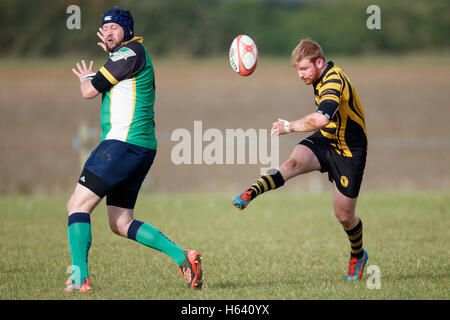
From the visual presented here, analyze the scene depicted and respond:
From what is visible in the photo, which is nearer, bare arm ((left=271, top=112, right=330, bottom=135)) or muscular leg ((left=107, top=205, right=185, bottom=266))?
bare arm ((left=271, top=112, right=330, bottom=135))

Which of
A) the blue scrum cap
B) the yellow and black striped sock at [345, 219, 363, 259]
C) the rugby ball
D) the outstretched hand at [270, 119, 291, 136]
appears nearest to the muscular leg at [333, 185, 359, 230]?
the yellow and black striped sock at [345, 219, 363, 259]

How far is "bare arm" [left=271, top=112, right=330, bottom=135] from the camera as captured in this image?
637 cm

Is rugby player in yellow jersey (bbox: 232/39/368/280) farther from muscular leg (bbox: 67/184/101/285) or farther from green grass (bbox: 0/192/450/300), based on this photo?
muscular leg (bbox: 67/184/101/285)

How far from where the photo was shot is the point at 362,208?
45.5ft

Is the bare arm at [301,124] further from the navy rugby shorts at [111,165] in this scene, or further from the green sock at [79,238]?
the green sock at [79,238]

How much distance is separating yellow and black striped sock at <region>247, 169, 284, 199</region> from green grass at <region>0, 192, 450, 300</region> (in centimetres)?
95

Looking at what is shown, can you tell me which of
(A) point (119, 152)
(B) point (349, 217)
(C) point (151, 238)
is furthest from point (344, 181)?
(A) point (119, 152)

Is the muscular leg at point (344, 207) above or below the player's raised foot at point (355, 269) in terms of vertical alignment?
above

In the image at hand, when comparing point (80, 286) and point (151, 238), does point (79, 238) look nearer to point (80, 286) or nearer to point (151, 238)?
point (80, 286)

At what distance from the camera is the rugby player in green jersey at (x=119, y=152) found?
6.25 meters

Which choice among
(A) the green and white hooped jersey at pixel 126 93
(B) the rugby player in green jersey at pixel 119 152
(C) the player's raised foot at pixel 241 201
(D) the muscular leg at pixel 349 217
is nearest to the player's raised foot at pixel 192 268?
(B) the rugby player in green jersey at pixel 119 152

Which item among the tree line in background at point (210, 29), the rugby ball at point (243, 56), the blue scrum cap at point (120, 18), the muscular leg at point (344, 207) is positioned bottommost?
the muscular leg at point (344, 207)

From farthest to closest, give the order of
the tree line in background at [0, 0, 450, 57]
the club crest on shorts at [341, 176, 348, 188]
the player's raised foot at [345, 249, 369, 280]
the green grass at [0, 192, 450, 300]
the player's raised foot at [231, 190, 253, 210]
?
the tree line in background at [0, 0, 450, 57] → the player's raised foot at [345, 249, 369, 280] → the club crest on shorts at [341, 176, 348, 188] → the player's raised foot at [231, 190, 253, 210] → the green grass at [0, 192, 450, 300]

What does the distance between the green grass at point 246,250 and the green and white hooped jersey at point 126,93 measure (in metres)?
1.47
